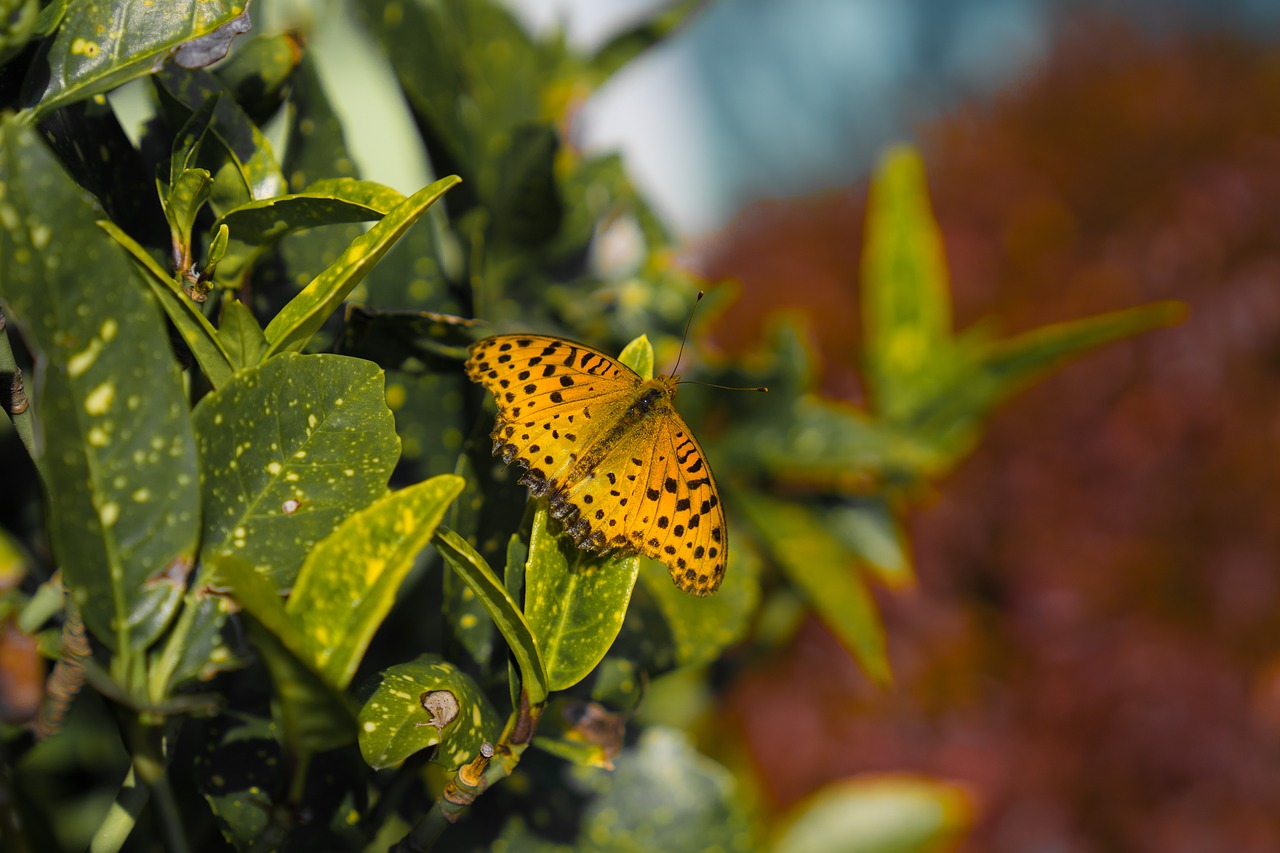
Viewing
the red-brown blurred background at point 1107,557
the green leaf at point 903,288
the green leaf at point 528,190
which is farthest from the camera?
the red-brown blurred background at point 1107,557

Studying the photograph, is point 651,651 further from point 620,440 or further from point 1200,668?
point 1200,668

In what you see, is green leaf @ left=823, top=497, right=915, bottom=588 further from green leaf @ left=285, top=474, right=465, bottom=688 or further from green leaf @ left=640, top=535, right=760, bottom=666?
green leaf @ left=285, top=474, right=465, bottom=688

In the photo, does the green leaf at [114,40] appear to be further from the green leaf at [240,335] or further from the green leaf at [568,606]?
the green leaf at [568,606]

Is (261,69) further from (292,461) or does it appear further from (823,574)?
(823,574)

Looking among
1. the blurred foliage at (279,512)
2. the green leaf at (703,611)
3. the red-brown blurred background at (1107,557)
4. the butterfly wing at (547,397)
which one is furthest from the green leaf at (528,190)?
the red-brown blurred background at (1107,557)

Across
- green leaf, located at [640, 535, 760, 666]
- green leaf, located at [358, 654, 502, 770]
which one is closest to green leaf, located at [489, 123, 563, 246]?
green leaf, located at [640, 535, 760, 666]
